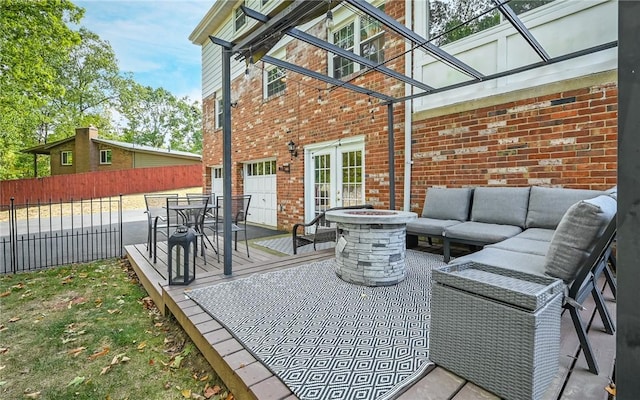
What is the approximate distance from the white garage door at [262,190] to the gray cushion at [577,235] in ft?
23.4

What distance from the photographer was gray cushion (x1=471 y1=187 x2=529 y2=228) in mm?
3814

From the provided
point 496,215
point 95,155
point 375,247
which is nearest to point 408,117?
point 496,215

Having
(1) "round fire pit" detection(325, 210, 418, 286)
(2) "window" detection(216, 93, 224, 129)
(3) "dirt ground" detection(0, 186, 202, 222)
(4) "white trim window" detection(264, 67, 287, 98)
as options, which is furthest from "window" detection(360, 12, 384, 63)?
(3) "dirt ground" detection(0, 186, 202, 222)

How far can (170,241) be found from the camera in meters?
3.11

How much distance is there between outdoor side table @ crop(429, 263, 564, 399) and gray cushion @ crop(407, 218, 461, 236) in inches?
87.0

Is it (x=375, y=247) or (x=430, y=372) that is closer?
(x=430, y=372)

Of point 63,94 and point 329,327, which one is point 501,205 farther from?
point 63,94

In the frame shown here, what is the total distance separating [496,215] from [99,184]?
21020mm

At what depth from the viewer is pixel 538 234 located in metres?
3.30

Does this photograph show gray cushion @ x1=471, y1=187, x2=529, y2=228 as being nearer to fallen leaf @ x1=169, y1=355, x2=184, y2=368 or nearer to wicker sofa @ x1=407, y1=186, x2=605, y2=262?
wicker sofa @ x1=407, y1=186, x2=605, y2=262

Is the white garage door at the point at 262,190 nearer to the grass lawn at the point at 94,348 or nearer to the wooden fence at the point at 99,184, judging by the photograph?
the grass lawn at the point at 94,348

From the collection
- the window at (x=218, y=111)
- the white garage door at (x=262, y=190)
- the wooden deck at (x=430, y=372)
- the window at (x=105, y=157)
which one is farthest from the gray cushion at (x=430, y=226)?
the window at (x=105, y=157)

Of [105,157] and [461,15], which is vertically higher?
[461,15]

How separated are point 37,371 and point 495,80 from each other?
585 centimetres
